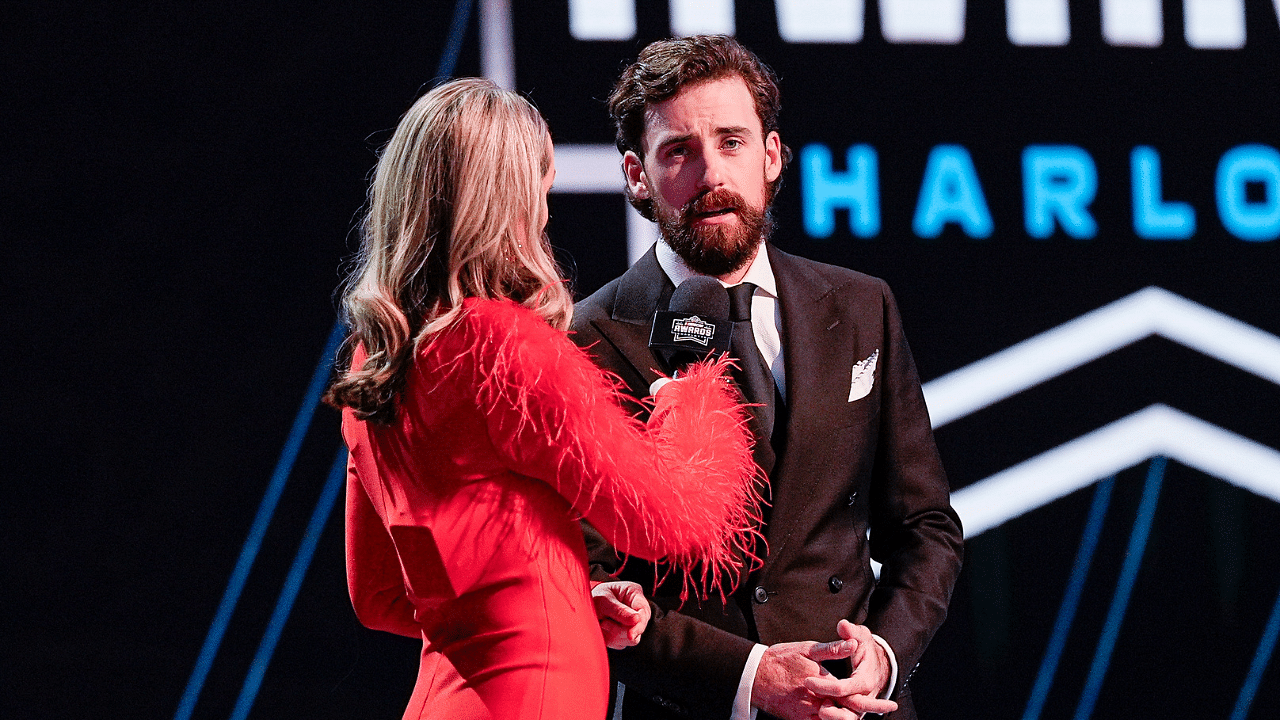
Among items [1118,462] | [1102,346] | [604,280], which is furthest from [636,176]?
[1118,462]

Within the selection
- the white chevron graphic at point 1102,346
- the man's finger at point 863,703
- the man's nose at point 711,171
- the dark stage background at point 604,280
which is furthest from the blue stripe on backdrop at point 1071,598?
the man's nose at point 711,171

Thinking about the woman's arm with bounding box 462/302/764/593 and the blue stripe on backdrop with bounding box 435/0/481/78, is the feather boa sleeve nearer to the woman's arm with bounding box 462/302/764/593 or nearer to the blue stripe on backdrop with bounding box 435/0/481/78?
the woman's arm with bounding box 462/302/764/593

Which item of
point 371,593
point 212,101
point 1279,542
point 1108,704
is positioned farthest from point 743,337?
point 1279,542

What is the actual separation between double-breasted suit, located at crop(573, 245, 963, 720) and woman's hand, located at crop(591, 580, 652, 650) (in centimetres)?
6

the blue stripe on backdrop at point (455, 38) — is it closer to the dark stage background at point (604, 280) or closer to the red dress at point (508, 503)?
the dark stage background at point (604, 280)

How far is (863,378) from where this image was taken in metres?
1.79

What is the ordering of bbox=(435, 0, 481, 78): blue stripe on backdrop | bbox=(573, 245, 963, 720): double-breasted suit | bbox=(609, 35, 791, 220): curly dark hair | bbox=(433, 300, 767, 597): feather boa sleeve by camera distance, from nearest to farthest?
bbox=(433, 300, 767, 597): feather boa sleeve → bbox=(573, 245, 963, 720): double-breasted suit → bbox=(609, 35, 791, 220): curly dark hair → bbox=(435, 0, 481, 78): blue stripe on backdrop

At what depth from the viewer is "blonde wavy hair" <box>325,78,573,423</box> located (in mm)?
1366

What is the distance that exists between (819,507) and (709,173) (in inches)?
20.9

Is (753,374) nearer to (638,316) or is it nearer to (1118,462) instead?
(638,316)

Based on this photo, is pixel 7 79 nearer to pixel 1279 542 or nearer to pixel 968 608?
pixel 968 608

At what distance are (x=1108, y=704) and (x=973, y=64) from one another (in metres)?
1.68

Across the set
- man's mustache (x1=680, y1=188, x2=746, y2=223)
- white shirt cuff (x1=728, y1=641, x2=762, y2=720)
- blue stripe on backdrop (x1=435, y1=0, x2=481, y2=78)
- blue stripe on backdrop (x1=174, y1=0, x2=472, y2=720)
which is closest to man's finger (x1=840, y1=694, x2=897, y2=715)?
white shirt cuff (x1=728, y1=641, x2=762, y2=720)

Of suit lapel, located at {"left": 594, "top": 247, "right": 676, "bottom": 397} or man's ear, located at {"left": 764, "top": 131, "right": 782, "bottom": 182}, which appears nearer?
suit lapel, located at {"left": 594, "top": 247, "right": 676, "bottom": 397}
